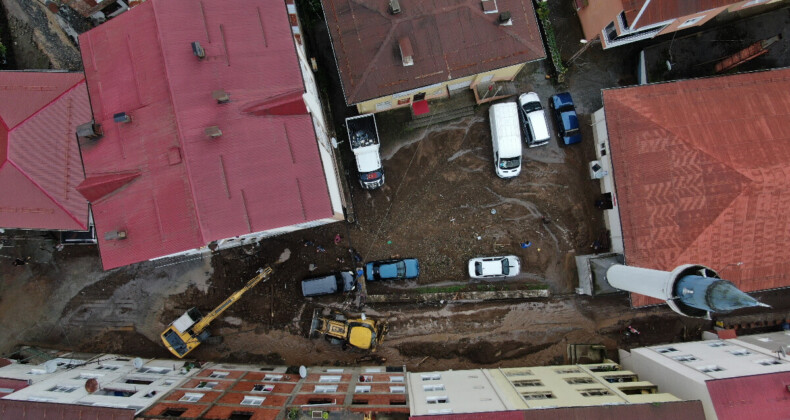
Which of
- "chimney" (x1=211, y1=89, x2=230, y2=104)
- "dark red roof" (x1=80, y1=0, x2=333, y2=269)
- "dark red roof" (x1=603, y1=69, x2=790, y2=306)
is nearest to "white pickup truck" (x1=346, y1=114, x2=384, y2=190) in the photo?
"dark red roof" (x1=80, y1=0, x2=333, y2=269)

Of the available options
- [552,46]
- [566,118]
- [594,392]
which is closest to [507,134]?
[566,118]

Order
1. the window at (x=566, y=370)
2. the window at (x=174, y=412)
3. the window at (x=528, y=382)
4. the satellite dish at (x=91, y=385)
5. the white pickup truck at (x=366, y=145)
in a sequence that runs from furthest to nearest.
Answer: the white pickup truck at (x=366, y=145) → the window at (x=566, y=370) → the window at (x=528, y=382) → the satellite dish at (x=91, y=385) → the window at (x=174, y=412)

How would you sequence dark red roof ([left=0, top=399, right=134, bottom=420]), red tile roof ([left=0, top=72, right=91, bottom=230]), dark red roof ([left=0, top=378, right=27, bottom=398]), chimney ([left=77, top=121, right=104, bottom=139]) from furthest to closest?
red tile roof ([left=0, top=72, right=91, bottom=230]) < dark red roof ([left=0, top=378, right=27, bottom=398]) < chimney ([left=77, top=121, right=104, bottom=139]) < dark red roof ([left=0, top=399, right=134, bottom=420])

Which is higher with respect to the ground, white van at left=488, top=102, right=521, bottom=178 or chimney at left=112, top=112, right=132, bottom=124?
chimney at left=112, top=112, right=132, bottom=124

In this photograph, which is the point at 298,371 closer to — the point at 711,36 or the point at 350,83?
the point at 350,83

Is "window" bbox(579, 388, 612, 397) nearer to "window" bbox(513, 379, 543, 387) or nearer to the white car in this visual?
"window" bbox(513, 379, 543, 387)

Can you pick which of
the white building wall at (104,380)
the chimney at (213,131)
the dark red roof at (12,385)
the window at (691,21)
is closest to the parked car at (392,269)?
the chimney at (213,131)

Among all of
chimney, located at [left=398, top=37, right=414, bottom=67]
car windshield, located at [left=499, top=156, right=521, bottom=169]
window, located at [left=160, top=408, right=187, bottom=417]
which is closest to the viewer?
window, located at [left=160, top=408, right=187, bottom=417]

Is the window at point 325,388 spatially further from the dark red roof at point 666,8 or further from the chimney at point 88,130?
the dark red roof at point 666,8
